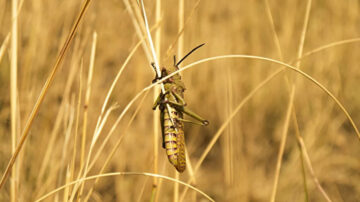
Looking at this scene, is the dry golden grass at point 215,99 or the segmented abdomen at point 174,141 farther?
the dry golden grass at point 215,99

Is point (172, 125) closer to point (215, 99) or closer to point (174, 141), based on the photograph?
point (174, 141)

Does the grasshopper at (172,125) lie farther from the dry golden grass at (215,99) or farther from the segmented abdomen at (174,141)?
the dry golden grass at (215,99)

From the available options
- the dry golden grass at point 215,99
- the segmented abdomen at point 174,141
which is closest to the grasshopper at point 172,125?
the segmented abdomen at point 174,141

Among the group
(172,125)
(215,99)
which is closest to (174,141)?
(172,125)

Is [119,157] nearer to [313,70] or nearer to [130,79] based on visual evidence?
[130,79]
